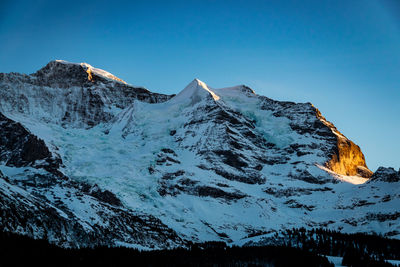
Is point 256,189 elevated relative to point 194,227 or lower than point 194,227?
elevated

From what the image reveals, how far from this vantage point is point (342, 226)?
16275 cm

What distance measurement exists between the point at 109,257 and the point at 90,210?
163ft

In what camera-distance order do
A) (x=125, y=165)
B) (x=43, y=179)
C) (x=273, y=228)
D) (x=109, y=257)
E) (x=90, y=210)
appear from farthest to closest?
(x=125, y=165), (x=273, y=228), (x=43, y=179), (x=90, y=210), (x=109, y=257)

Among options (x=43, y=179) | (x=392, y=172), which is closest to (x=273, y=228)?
(x=392, y=172)

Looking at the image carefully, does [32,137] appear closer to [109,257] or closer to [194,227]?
[194,227]

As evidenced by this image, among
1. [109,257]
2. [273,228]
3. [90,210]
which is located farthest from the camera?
[273,228]

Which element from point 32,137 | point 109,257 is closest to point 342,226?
point 109,257

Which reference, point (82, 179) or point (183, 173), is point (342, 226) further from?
point (82, 179)

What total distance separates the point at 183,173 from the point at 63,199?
79.3m

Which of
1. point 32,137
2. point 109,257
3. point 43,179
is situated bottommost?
point 109,257

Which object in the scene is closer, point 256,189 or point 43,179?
point 43,179

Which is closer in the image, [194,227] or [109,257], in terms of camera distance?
[109,257]

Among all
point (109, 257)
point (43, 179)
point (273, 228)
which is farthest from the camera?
point (273, 228)

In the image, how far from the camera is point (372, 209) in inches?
6703
